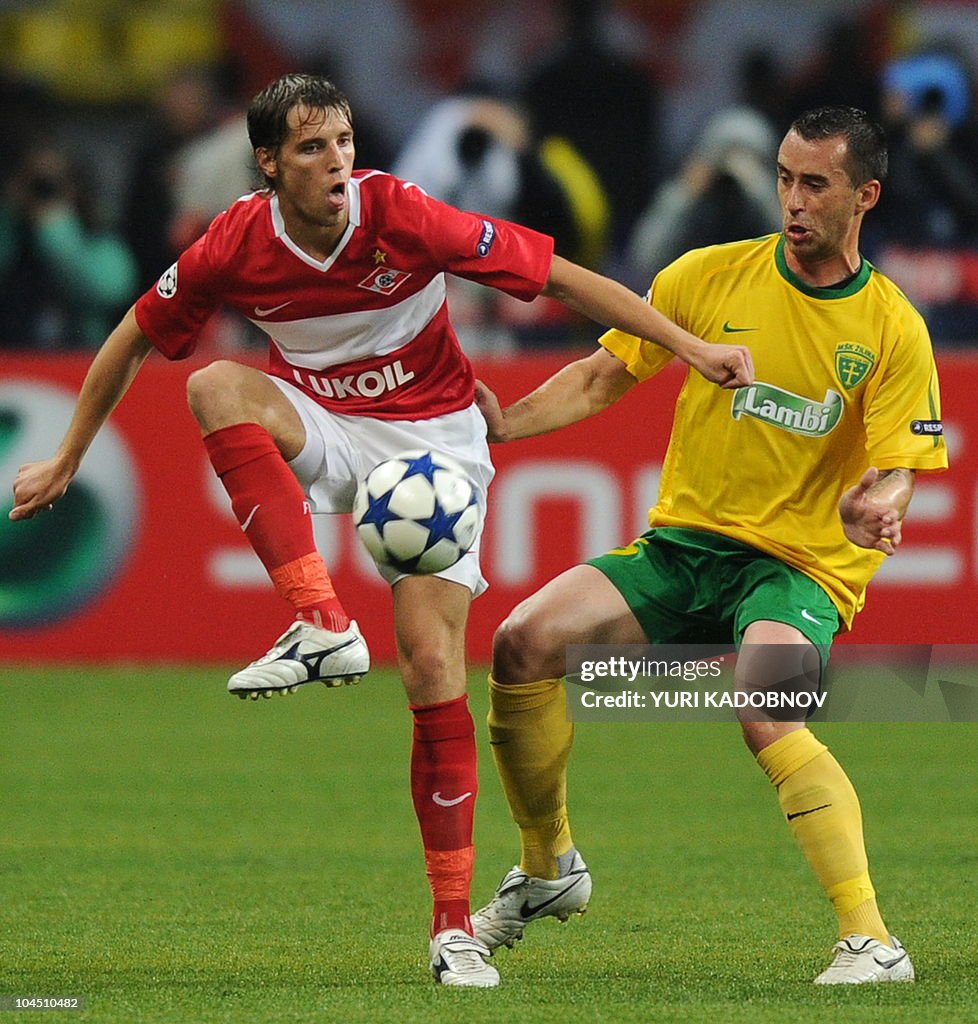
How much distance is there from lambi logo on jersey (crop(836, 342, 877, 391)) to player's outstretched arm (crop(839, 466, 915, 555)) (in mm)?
398

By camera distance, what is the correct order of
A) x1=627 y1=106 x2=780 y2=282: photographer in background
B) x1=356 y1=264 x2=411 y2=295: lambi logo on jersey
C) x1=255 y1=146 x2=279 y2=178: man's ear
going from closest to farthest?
x1=255 y1=146 x2=279 y2=178: man's ear → x1=356 y1=264 x2=411 y2=295: lambi logo on jersey → x1=627 y1=106 x2=780 y2=282: photographer in background

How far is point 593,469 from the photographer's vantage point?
10242mm

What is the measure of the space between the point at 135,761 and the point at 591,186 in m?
5.06

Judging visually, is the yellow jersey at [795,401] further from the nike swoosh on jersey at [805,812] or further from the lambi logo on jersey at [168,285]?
the lambi logo on jersey at [168,285]

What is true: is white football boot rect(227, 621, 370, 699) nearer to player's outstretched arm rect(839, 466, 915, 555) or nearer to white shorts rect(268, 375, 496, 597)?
white shorts rect(268, 375, 496, 597)

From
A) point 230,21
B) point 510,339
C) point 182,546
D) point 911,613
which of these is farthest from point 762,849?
point 230,21

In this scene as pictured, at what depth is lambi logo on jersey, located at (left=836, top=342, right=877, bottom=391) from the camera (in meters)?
5.07

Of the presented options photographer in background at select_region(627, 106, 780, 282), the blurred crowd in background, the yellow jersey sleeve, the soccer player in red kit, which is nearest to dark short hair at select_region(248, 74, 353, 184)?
the soccer player in red kit

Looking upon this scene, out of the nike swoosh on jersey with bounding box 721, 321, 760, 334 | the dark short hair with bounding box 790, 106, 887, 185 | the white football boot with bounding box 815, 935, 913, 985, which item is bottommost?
the white football boot with bounding box 815, 935, 913, 985

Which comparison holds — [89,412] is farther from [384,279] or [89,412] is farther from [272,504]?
[384,279]

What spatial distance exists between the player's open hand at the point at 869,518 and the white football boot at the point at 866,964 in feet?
A: 2.88

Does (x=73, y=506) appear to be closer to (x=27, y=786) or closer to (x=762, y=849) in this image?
(x=27, y=786)

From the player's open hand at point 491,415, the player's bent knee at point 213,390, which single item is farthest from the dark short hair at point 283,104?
the player's open hand at point 491,415

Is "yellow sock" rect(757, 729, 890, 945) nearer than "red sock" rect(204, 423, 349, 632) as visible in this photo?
Yes
